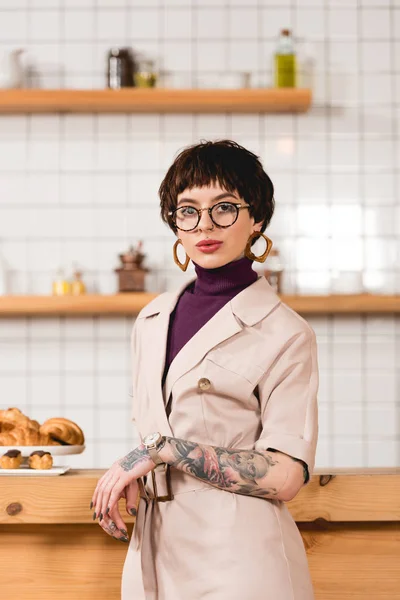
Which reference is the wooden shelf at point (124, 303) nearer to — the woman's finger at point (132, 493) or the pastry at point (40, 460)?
the pastry at point (40, 460)

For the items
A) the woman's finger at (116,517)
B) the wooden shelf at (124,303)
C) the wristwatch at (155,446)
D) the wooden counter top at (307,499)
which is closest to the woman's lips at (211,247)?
the wristwatch at (155,446)

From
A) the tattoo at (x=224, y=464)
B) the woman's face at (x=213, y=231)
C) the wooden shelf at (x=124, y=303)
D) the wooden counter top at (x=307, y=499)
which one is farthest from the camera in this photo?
the wooden shelf at (x=124, y=303)

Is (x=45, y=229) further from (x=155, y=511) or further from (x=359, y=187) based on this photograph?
(x=155, y=511)

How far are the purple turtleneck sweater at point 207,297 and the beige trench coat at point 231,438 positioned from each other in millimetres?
28

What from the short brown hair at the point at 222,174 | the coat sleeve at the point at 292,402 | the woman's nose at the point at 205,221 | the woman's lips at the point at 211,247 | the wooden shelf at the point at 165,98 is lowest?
the coat sleeve at the point at 292,402

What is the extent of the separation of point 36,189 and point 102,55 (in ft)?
2.09

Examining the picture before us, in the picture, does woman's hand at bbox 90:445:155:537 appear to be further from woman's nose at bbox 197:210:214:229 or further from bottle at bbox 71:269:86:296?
bottle at bbox 71:269:86:296

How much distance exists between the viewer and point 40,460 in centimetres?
155

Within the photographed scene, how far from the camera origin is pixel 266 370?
1184 mm

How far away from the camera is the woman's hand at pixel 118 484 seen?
1.15 m

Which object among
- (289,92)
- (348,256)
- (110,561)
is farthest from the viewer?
(348,256)

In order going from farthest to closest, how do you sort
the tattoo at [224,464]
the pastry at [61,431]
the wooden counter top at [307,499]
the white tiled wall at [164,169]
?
the white tiled wall at [164,169], the pastry at [61,431], the wooden counter top at [307,499], the tattoo at [224,464]

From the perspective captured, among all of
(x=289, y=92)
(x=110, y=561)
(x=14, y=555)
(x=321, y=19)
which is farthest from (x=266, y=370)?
(x=321, y=19)

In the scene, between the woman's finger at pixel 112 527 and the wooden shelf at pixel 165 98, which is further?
the wooden shelf at pixel 165 98
